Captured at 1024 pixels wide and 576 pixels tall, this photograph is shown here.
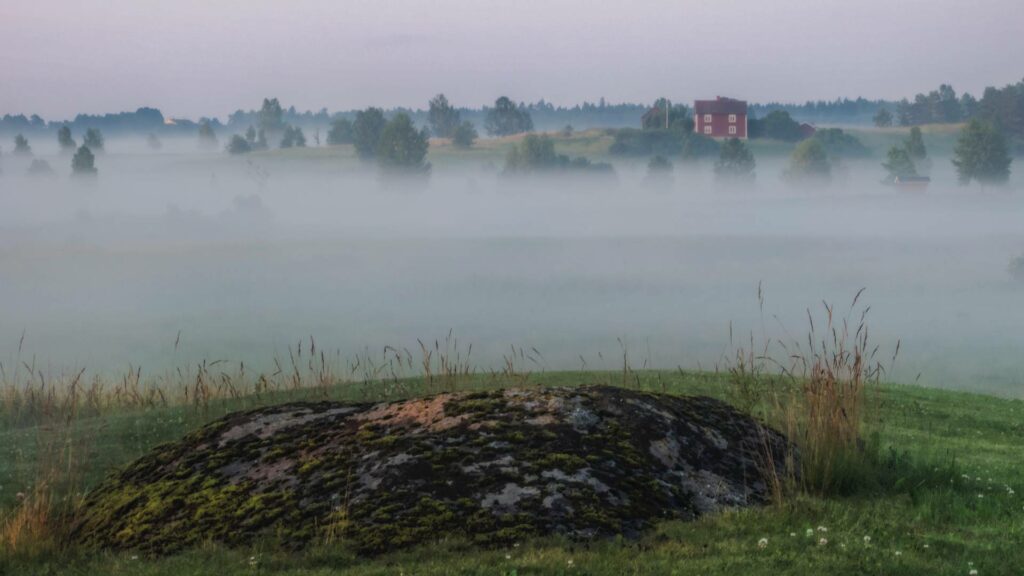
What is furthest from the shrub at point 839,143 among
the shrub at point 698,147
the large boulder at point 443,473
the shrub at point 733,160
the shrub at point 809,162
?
the large boulder at point 443,473

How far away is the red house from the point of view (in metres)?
187

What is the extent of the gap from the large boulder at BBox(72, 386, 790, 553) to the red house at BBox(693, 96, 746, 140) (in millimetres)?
181510

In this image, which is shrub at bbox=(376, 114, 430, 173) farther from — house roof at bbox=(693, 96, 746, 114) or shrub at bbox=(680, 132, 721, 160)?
house roof at bbox=(693, 96, 746, 114)

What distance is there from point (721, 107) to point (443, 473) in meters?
187

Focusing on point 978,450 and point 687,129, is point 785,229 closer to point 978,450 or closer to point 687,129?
point 687,129

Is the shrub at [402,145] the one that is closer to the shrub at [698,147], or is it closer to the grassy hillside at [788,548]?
the shrub at [698,147]

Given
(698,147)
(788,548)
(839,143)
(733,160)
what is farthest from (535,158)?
(788,548)

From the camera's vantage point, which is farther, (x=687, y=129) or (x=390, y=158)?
(x=687, y=129)

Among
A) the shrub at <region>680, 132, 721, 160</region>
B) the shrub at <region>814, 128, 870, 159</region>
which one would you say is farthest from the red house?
the shrub at <region>814, 128, 870, 159</region>

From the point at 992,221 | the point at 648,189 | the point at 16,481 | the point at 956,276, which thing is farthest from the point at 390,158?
the point at 16,481

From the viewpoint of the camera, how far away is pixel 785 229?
500 ft

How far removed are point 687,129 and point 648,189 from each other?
1352cm

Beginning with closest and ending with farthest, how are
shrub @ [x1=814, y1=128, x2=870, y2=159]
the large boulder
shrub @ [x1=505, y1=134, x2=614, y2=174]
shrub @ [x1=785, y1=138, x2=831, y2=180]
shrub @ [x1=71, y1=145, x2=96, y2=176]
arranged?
1. the large boulder
2. shrub @ [x1=71, y1=145, x2=96, y2=176]
3. shrub @ [x1=785, y1=138, x2=831, y2=180]
4. shrub @ [x1=505, y1=134, x2=614, y2=174]
5. shrub @ [x1=814, y1=128, x2=870, y2=159]

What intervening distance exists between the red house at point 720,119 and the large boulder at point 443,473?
181510 mm
